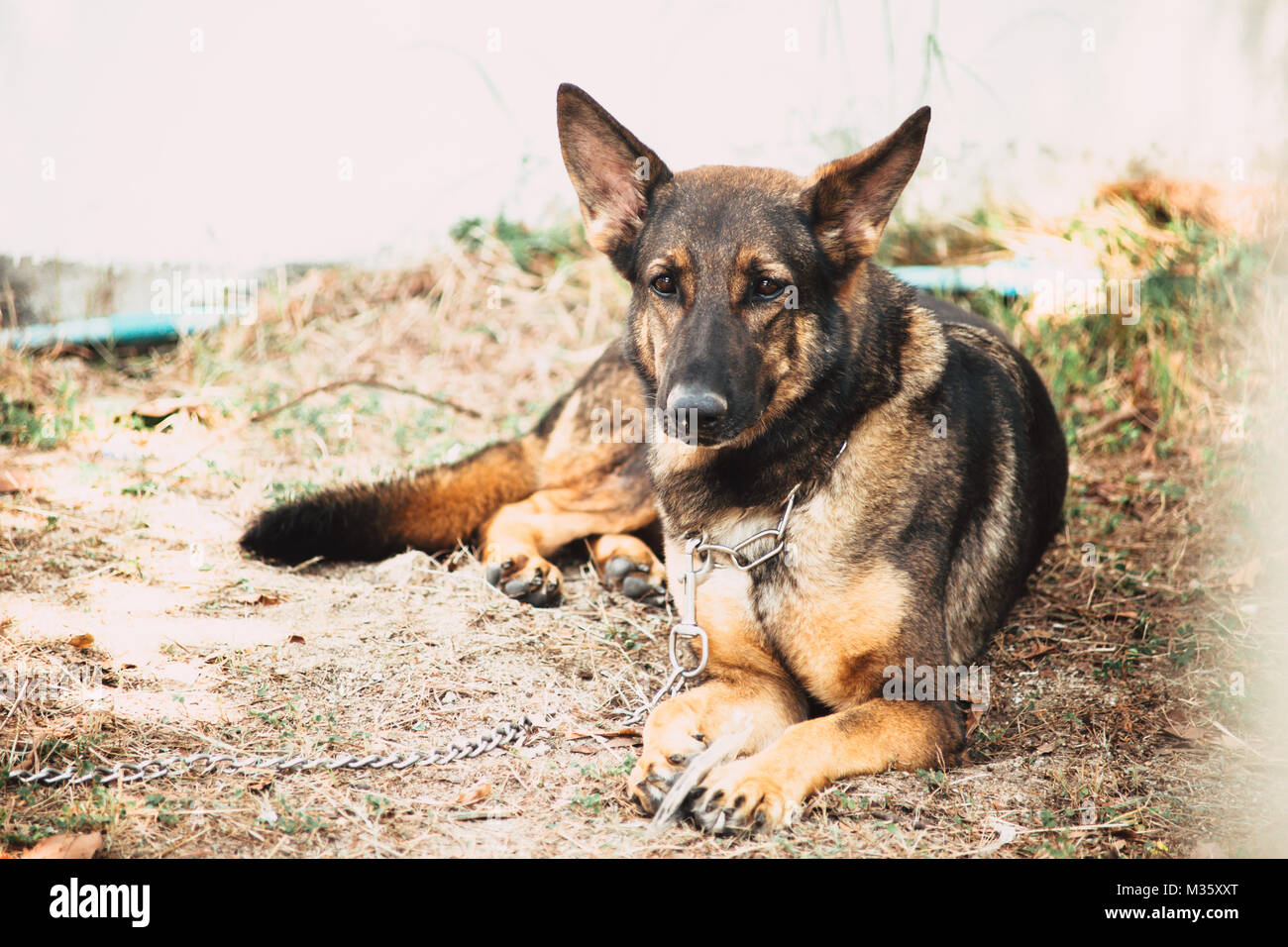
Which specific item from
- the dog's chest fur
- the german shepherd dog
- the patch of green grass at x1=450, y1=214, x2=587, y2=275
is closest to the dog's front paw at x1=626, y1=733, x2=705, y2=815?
the german shepherd dog

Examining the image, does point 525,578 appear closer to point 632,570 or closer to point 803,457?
point 632,570

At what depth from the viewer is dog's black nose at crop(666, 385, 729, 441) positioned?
3.14 meters

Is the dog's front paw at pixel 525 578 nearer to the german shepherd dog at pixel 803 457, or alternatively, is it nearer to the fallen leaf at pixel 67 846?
the german shepherd dog at pixel 803 457

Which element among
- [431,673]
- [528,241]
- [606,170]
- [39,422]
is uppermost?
[528,241]

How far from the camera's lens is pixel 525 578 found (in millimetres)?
4637

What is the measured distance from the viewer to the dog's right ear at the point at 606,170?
3662 mm

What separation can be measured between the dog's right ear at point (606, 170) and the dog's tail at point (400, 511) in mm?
1695

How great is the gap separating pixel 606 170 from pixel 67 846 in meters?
2.79

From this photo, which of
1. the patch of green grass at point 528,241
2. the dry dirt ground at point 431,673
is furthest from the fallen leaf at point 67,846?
the patch of green grass at point 528,241

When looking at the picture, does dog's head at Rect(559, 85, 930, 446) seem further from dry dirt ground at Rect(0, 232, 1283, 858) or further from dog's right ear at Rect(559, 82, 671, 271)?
dry dirt ground at Rect(0, 232, 1283, 858)

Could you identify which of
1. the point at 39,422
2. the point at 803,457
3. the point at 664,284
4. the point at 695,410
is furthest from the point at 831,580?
the point at 39,422

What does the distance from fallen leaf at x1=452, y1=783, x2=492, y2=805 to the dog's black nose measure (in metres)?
1.29

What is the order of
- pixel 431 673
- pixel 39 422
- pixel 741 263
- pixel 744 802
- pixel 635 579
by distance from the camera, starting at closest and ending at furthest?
pixel 744 802 < pixel 741 263 < pixel 431 673 < pixel 635 579 < pixel 39 422

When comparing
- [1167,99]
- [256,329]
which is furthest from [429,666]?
[1167,99]
